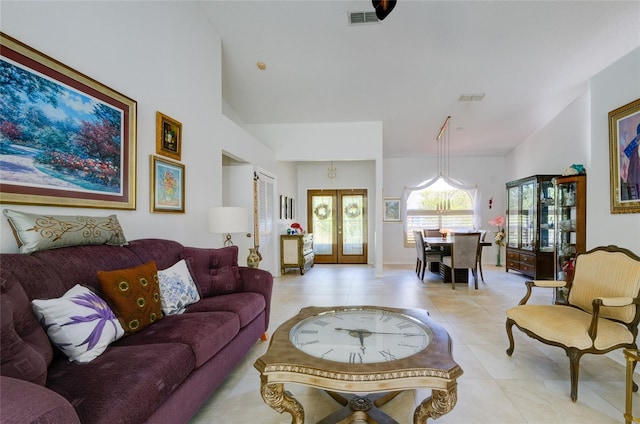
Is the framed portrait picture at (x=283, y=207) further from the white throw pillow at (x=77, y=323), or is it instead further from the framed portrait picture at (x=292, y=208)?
the white throw pillow at (x=77, y=323)

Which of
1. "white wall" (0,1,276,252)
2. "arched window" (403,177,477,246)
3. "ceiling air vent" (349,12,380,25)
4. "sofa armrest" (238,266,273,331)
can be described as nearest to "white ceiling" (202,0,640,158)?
"ceiling air vent" (349,12,380,25)

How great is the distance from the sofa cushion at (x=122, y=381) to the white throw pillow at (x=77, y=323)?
0.05 meters

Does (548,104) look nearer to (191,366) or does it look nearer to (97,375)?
(191,366)

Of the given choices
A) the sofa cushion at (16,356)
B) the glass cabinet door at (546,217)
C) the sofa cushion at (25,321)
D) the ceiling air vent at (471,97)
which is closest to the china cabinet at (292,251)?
the ceiling air vent at (471,97)

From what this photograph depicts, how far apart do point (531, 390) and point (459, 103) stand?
432 centimetres

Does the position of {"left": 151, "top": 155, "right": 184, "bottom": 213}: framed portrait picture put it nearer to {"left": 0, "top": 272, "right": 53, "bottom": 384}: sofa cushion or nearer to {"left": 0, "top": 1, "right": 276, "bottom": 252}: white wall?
{"left": 0, "top": 1, "right": 276, "bottom": 252}: white wall

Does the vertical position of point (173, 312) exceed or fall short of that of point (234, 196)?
it falls short

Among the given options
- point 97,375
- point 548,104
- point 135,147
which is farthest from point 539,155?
point 97,375

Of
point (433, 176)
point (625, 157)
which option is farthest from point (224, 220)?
point (433, 176)

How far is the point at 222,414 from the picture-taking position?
5.93 ft

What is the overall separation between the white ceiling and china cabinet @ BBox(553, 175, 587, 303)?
1.40 m

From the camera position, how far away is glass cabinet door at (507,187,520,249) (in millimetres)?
6078

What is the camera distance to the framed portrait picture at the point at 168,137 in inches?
109

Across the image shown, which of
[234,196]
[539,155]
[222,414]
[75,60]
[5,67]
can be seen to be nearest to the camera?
[5,67]
